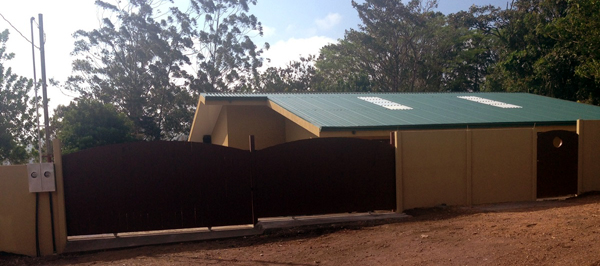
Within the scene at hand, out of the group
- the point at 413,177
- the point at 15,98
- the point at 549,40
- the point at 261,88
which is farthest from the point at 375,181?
the point at 261,88

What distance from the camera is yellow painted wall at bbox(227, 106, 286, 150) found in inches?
576

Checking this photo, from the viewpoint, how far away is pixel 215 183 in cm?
805

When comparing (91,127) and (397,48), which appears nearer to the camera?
(91,127)

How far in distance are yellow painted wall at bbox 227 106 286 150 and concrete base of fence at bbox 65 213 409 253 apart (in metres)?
6.45

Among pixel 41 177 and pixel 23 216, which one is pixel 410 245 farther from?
pixel 23 216

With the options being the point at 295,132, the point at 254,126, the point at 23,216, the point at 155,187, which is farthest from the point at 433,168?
the point at 23,216

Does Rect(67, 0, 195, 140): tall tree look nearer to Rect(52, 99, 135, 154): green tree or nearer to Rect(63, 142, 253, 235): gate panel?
Rect(52, 99, 135, 154): green tree

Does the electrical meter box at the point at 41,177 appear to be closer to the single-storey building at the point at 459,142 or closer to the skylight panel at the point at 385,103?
the single-storey building at the point at 459,142

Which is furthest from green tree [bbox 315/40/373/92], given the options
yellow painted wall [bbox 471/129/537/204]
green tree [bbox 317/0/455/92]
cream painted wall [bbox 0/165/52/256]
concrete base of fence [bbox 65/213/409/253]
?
cream painted wall [bbox 0/165/52/256]

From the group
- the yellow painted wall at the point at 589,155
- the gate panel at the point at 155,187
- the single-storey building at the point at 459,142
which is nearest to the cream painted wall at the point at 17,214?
the gate panel at the point at 155,187

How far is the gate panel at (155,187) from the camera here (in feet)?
24.8

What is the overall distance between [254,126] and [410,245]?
30.2 ft

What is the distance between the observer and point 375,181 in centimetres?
896

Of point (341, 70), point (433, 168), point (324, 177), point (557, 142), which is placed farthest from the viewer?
point (341, 70)
